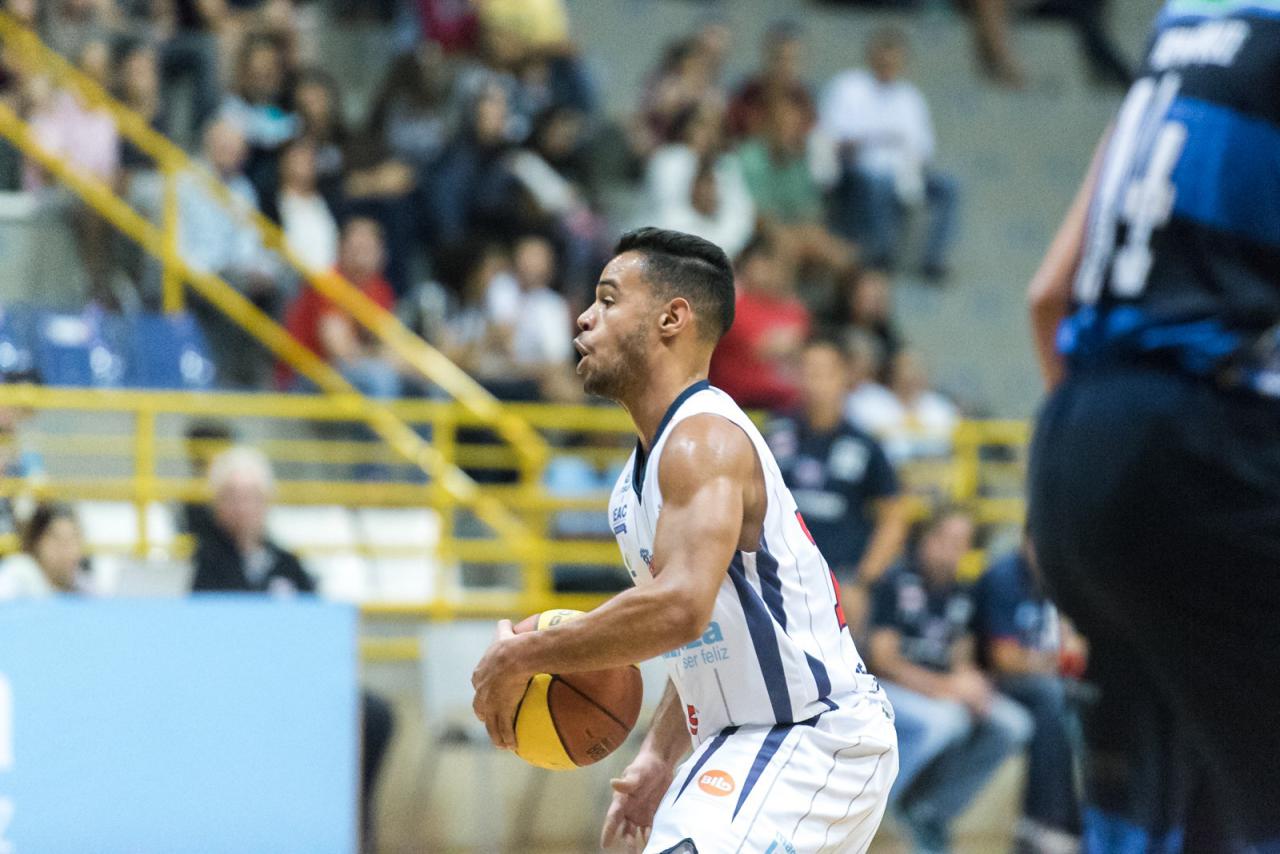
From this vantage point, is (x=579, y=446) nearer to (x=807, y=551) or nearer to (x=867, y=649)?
(x=867, y=649)

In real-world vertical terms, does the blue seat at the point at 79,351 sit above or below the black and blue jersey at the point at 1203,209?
below

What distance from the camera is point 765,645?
3711 mm

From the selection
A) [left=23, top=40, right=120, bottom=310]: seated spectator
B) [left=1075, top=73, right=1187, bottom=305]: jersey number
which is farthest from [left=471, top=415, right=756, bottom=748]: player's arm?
[left=23, top=40, right=120, bottom=310]: seated spectator

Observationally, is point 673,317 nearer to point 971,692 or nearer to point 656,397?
point 656,397

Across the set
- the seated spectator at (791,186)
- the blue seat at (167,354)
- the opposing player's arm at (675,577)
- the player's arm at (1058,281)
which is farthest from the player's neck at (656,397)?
the seated spectator at (791,186)

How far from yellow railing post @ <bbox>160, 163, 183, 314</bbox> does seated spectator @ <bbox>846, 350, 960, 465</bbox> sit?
4364 millimetres

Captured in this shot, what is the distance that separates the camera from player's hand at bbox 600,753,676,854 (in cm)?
401

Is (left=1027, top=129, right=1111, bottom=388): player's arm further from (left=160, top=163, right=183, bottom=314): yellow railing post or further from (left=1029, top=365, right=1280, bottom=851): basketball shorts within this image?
(left=160, top=163, right=183, bottom=314): yellow railing post

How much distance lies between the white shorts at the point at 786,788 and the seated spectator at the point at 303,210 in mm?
7685

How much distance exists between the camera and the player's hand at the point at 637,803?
13.1ft

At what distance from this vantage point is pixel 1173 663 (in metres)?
2.88

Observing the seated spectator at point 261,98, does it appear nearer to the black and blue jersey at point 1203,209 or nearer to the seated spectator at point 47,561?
the seated spectator at point 47,561

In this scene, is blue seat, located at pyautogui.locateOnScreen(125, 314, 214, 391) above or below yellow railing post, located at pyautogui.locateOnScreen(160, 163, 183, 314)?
below

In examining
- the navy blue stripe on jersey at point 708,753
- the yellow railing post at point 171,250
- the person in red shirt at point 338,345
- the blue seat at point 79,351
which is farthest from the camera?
the person in red shirt at point 338,345
